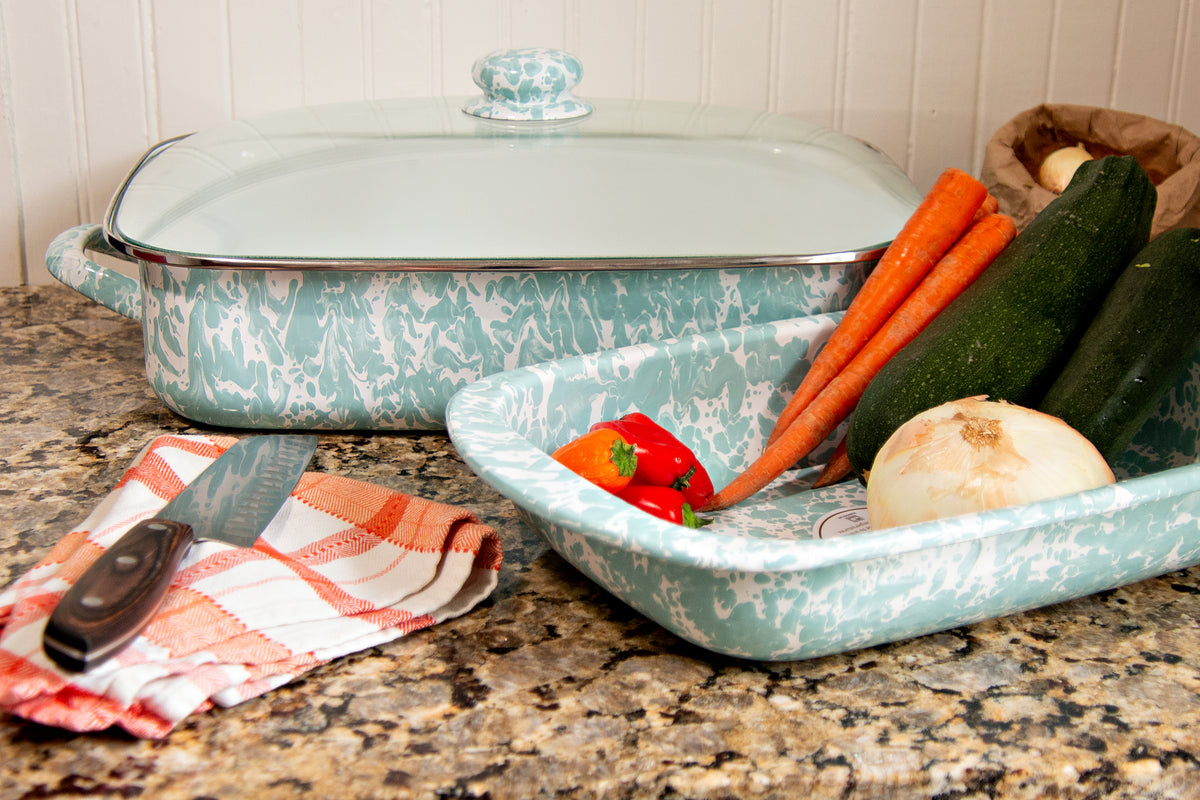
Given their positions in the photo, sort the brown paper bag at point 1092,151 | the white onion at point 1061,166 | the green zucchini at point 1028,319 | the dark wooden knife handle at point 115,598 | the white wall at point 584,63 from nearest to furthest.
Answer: the dark wooden knife handle at point 115,598
the green zucchini at point 1028,319
the brown paper bag at point 1092,151
the white onion at point 1061,166
the white wall at point 584,63

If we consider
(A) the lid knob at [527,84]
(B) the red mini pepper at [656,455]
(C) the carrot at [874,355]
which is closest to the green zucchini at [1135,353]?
(C) the carrot at [874,355]

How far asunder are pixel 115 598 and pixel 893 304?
24.7 inches

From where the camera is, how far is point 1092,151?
131cm

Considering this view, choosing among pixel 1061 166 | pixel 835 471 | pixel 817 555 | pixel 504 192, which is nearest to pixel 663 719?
pixel 817 555

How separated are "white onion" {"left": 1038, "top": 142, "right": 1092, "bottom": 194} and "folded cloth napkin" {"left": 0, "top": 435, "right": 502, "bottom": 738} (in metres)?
0.95

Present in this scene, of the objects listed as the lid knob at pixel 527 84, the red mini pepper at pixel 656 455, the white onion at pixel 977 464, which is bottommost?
the red mini pepper at pixel 656 455

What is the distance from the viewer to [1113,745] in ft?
1.65

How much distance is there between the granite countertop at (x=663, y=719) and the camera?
0.48 metres

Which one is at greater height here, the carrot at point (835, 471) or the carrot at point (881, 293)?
the carrot at point (881, 293)

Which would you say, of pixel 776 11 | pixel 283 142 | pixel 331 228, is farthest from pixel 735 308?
pixel 776 11

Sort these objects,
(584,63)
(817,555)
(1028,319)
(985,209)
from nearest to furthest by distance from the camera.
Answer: (817,555) < (1028,319) < (985,209) < (584,63)

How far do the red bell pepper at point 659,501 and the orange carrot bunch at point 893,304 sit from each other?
141 mm

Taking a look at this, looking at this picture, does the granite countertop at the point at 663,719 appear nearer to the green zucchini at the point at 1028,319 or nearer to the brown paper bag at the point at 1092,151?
the green zucchini at the point at 1028,319

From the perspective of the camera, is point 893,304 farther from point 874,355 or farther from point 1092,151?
point 1092,151
